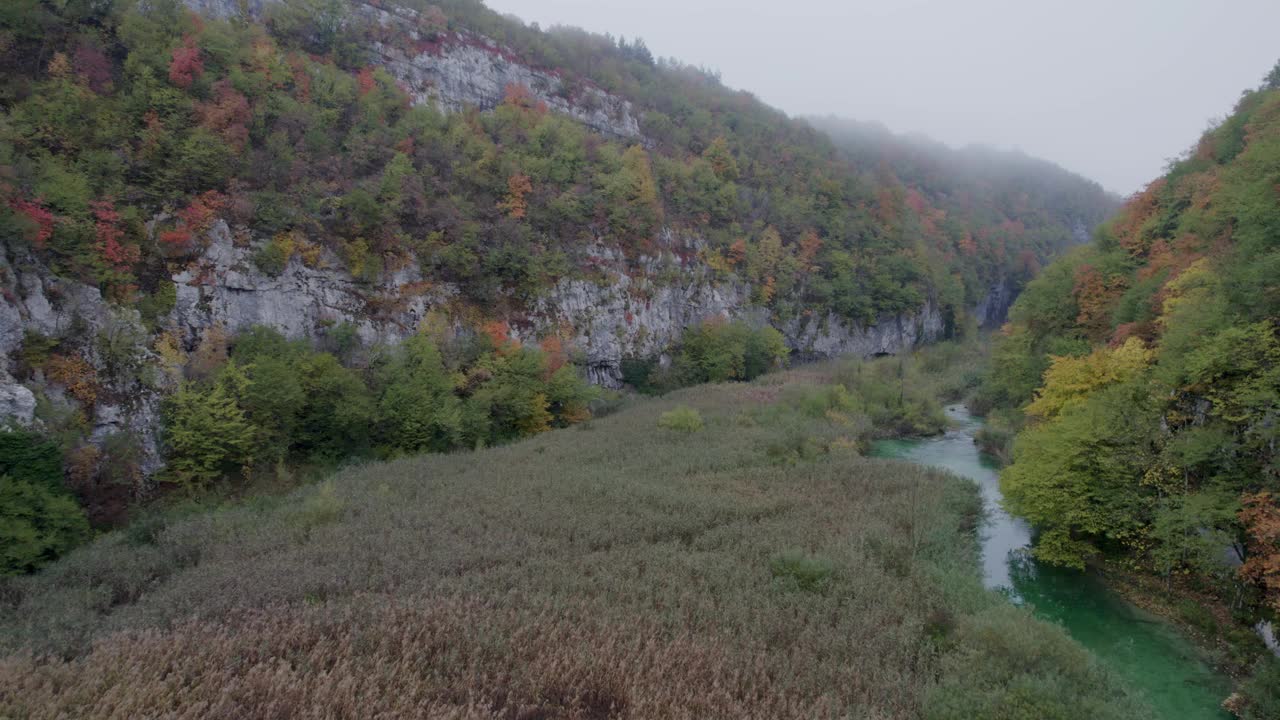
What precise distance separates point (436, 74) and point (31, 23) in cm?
2956

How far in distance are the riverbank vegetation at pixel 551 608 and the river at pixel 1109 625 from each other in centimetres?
156

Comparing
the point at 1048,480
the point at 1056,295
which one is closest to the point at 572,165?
the point at 1056,295

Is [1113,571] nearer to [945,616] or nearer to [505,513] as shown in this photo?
[945,616]

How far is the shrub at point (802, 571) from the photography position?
14141 mm

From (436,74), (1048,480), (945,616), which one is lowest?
(945,616)

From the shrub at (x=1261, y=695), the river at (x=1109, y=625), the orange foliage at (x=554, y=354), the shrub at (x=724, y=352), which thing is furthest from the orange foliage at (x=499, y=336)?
the shrub at (x=1261, y=695)

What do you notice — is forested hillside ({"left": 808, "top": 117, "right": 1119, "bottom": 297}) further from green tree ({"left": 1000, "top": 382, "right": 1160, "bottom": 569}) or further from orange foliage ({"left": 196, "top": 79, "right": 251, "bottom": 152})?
orange foliage ({"left": 196, "top": 79, "right": 251, "bottom": 152})

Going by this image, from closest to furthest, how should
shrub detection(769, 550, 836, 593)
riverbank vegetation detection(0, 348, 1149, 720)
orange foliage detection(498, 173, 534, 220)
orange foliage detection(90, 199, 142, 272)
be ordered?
riverbank vegetation detection(0, 348, 1149, 720)
shrub detection(769, 550, 836, 593)
orange foliage detection(90, 199, 142, 272)
orange foliage detection(498, 173, 534, 220)

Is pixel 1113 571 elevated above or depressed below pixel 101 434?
above

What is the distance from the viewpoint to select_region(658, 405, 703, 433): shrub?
32125mm

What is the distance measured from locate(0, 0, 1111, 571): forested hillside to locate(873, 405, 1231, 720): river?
23186 mm

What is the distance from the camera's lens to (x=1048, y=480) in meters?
18.4

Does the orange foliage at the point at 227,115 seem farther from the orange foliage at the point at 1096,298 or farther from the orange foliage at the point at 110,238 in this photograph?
the orange foliage at the point at 1096,298

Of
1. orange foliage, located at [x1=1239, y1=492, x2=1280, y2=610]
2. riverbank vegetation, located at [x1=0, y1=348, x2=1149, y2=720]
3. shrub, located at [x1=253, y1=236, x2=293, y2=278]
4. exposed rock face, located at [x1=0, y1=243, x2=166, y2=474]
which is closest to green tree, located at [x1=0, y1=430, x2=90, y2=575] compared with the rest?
riverbank vegetation, located at [x1=0, y1=348, x2=1149, y2=720]
